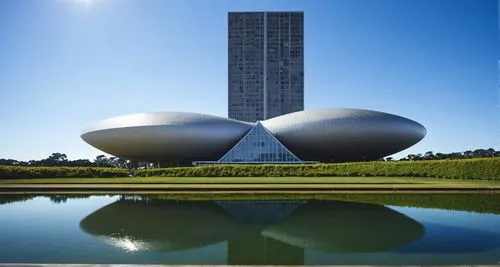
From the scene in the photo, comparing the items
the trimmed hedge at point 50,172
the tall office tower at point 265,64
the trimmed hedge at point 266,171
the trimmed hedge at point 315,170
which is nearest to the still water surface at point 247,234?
the trimmed hedge at point 50,172

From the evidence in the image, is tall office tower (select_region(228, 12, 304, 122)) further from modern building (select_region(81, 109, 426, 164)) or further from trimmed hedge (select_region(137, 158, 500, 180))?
trimmed hedge (select_region(137, 158, 500, 180))

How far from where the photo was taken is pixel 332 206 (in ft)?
42.3

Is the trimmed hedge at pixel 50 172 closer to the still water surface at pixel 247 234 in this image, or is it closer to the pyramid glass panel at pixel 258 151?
the still water surface at pixel 247 234

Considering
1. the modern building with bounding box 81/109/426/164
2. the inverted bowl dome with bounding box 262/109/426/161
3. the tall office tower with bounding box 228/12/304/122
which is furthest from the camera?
the tall office tower with bounding box 228/12/304/122

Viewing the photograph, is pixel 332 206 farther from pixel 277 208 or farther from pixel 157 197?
pixel 157 197

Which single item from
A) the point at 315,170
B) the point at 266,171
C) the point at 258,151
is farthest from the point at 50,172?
the point at 258,151

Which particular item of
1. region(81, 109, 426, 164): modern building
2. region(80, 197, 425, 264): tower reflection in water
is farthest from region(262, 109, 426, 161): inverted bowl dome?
region(80, 197, 425, 264): tower reflection in water

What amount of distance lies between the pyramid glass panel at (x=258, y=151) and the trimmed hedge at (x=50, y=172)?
58.8ft

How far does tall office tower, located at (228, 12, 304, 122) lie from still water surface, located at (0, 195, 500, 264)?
10186 cm

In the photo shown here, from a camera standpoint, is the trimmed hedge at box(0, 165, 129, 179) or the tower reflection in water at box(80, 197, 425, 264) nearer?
the tower reflection in water at box(80, 197, 425, 264)

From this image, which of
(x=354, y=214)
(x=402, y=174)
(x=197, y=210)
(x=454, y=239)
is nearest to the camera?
(x=454, y=239)

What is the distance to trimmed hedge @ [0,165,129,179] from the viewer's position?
28141 mm

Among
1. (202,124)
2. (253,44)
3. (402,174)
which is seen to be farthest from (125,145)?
(253,44)

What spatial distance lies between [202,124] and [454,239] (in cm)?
4075
